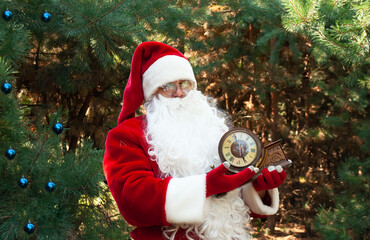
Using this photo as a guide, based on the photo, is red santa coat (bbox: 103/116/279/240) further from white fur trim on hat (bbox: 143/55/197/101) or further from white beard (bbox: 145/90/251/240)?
white fur trim on hat (bbox: 143/55/197/101)

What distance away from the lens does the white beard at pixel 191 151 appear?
1838 millimetres

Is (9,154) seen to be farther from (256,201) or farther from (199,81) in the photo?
(199,81)

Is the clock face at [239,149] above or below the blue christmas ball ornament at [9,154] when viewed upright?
below

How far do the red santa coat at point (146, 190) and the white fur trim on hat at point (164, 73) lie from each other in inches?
11.9

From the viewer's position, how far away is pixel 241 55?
277 inches

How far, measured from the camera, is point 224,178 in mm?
1664

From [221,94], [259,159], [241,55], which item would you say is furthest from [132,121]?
[221,94]

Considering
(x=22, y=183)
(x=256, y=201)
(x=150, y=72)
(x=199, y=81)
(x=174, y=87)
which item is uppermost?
(x=150, y=72)

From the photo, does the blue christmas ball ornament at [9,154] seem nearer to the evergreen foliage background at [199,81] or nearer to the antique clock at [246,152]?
the evergreen foliage background at [199,81]

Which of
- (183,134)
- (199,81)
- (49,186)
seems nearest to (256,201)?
(183,134)

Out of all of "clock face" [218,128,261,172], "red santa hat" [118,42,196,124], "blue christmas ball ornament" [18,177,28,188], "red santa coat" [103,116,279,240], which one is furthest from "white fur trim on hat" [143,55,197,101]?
"blue christmas ball ornament" [18,177,28,188]

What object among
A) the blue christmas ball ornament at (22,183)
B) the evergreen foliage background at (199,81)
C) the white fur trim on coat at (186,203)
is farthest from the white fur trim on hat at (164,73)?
the blue christmas ball ornament at (22,183)

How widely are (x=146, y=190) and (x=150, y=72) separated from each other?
0.65 metres

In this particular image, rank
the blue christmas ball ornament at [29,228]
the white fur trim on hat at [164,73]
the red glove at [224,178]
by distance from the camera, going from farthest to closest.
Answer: the blue christmas ball ornament at [29,228] < the white fur trim on hat at [164,73] < the red glove at [224,178]
